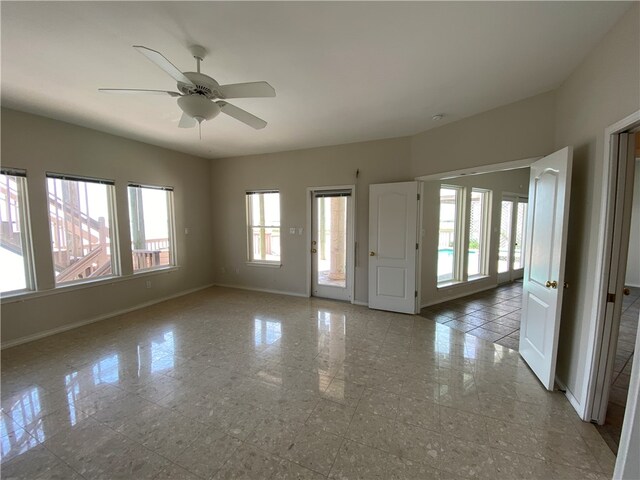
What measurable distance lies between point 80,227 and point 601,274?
5498 millimetres

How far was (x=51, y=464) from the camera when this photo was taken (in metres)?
1.52

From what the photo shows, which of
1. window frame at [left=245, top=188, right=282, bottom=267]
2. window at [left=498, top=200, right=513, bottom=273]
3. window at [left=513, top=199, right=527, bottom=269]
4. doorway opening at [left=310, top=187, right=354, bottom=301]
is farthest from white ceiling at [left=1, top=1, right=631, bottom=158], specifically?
window at [left=513, top=199, right=527, bottom=269]

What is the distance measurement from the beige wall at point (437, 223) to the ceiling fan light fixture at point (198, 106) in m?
3.29

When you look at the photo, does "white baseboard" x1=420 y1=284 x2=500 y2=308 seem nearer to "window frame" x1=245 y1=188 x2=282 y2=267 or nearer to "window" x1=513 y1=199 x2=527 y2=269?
"window" x1=513 y1=199 x2=527 y2=269

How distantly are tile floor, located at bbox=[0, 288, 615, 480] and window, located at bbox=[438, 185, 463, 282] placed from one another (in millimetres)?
1976

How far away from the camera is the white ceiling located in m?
1.54

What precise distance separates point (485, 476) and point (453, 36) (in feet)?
8.82

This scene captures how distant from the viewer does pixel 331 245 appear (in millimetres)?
4773

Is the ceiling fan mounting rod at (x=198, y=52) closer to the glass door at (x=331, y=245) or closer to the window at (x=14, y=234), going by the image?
the window at (x=14, y=234)

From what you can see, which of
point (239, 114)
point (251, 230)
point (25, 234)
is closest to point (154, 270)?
point (25, 234)

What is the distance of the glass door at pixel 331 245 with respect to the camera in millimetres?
4562

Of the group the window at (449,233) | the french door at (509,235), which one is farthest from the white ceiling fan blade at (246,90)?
the french door at (509,235)

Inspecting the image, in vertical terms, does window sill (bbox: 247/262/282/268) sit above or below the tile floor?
above

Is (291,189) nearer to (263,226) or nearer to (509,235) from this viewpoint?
(263,226)
